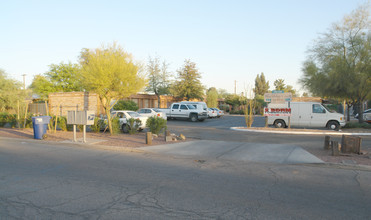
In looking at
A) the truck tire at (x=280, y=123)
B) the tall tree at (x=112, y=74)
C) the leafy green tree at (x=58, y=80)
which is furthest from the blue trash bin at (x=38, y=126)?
the leafy green tree at (x=58, y=80)

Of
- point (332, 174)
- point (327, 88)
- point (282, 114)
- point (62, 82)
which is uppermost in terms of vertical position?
point (62, 82)

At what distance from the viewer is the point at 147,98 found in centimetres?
4291

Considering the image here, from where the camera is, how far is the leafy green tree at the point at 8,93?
3077 centimetres

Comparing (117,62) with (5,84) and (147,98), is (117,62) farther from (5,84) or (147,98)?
(147,98)

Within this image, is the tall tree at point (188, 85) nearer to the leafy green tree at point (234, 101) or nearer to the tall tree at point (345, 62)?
the leafy green tree at point (234, 101)

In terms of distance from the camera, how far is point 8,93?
3077 centimetres

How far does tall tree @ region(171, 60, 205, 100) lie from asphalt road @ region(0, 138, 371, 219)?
132 feet

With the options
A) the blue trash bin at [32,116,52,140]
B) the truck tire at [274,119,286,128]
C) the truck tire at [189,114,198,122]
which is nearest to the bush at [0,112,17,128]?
the blue trash bin at [32,116,52,140]

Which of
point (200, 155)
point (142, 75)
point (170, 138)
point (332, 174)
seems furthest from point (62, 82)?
point (332, 174)

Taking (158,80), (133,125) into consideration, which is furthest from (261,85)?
(133,125)

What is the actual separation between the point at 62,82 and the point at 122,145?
35684mm

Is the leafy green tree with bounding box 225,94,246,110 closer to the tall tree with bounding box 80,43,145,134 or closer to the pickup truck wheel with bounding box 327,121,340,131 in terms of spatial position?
the pickup truck wheel with bounding box 327,121,340,131

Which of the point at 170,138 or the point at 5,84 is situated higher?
the point at 5,84

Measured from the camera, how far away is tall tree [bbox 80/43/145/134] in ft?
51.3
